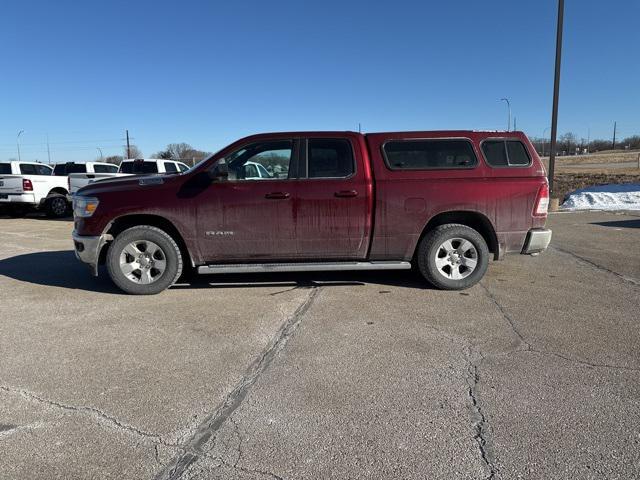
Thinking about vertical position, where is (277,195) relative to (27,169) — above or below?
below

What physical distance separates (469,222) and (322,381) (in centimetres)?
335

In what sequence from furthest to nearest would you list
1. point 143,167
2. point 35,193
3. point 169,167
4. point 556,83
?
1. point 169,167
2. point 143,167
3. point 556,83
4. point 35,193

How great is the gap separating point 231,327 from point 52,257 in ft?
17.5

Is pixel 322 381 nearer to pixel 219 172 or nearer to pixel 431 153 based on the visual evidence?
pixel 219 172

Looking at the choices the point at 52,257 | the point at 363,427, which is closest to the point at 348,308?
the point at 363,427

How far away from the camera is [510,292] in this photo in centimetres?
553

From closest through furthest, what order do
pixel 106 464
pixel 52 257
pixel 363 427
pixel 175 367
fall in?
pixel 106 464 → pixel 363 427 → pixel 175 367 → pixel 52 257

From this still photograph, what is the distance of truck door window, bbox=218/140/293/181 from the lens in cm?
545

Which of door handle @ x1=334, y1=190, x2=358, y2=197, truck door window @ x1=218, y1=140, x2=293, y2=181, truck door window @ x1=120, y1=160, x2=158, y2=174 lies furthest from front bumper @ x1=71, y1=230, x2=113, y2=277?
truck door window @ x1=120, y1=160, x2=158, y2=174

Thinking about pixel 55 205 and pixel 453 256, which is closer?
pixel 453 256

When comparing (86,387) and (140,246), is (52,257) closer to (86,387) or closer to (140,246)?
(140,246)

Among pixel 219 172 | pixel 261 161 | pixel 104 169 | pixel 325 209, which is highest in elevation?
pixel 104 169

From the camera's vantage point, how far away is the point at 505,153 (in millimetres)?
5629

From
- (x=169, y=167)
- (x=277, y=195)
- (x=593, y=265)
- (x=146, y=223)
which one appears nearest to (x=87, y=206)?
(x=146, y=223)
